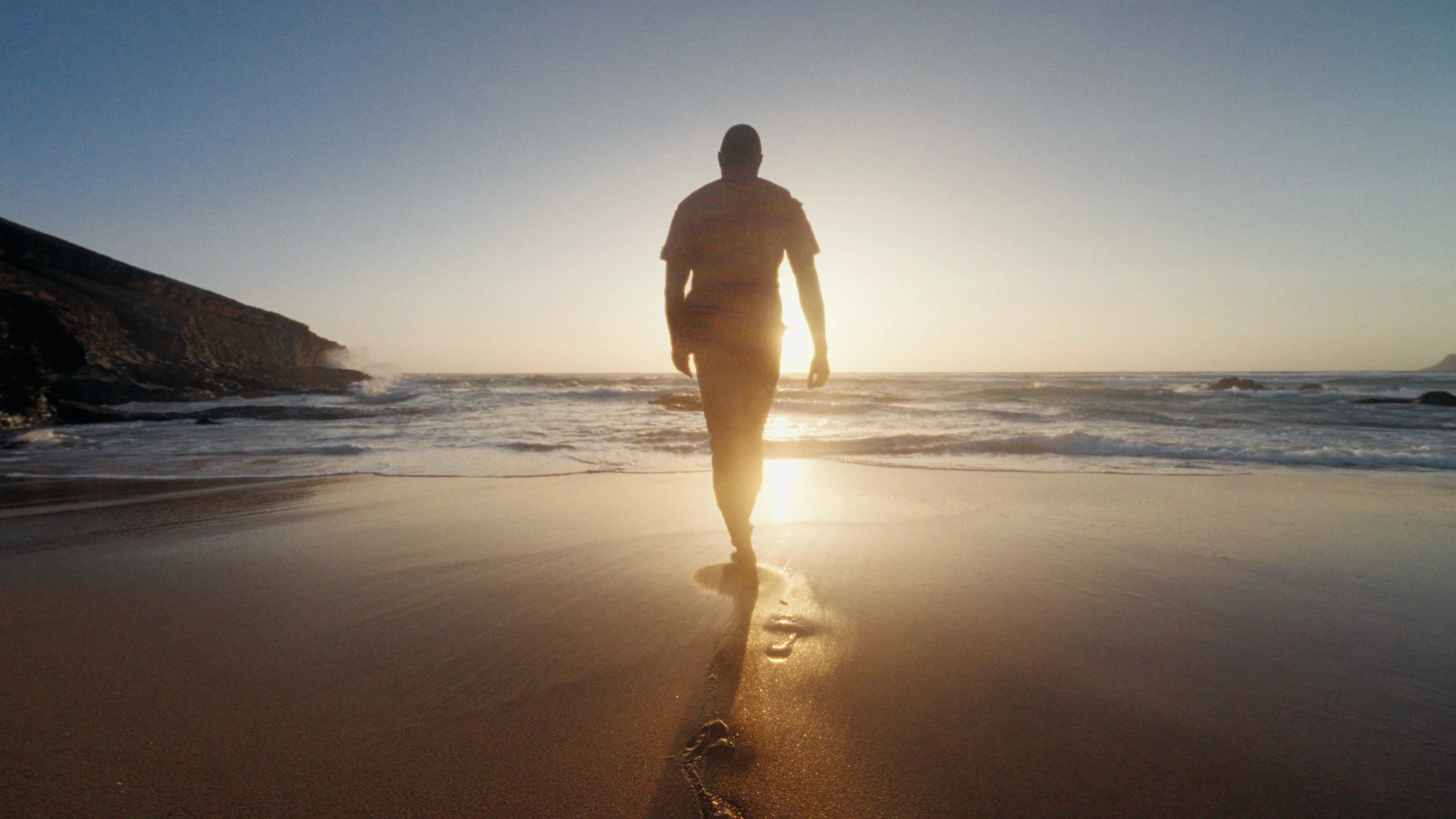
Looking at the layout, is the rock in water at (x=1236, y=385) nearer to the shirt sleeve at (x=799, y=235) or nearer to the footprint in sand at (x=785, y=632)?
the shirt sleeve at (x=799, y=235)

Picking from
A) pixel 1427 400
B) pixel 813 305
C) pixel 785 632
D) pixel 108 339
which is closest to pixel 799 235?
pixel 813 305

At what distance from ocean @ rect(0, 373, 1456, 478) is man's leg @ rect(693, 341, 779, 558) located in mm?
2845

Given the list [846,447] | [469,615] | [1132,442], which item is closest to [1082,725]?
[469,615]

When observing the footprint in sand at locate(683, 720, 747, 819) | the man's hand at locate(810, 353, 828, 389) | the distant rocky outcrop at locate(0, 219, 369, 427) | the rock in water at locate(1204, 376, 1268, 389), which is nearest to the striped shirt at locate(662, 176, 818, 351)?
the man's hand at locate(810, 353, 828, 389)

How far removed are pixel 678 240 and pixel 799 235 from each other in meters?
0.48

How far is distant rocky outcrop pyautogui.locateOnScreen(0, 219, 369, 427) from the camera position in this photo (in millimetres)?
11070

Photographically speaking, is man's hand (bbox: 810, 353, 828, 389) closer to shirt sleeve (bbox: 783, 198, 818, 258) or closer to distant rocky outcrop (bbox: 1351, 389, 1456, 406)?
shirt sleeve (bbox: 783, 198, 818, 258)

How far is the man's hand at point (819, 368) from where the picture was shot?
106 inches

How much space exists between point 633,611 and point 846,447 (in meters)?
5.23

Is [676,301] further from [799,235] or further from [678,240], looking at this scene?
[799,235]

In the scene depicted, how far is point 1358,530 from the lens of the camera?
10.5 ft

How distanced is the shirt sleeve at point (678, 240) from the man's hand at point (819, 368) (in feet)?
2.27

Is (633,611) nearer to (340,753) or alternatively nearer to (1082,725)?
(340,753)

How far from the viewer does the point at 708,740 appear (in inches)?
51.2
